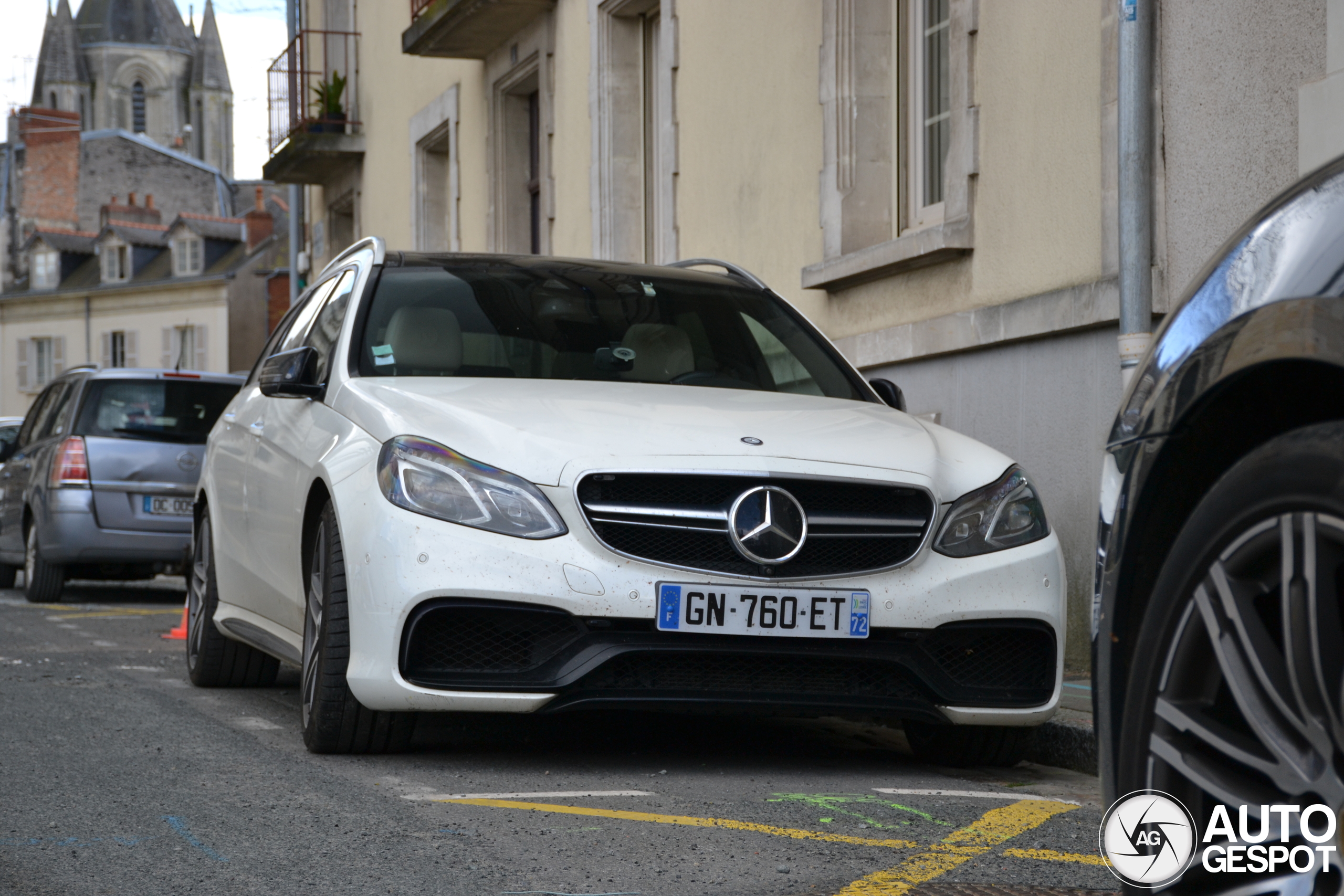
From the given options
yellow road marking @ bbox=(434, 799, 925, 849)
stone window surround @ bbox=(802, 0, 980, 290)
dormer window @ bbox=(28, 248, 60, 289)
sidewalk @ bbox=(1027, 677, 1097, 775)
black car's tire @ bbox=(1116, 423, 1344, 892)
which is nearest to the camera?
black car's tire @ bbox=(1116, 423, 1344, 892)

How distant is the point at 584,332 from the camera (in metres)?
6.05

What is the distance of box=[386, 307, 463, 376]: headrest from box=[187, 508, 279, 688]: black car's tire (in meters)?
1.74

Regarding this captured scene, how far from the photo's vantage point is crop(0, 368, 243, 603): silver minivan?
41.0 feet

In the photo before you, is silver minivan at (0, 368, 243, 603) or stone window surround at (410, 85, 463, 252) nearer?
silver minivan at (0, 368, 243, 603)

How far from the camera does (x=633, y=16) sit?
47.8 feet

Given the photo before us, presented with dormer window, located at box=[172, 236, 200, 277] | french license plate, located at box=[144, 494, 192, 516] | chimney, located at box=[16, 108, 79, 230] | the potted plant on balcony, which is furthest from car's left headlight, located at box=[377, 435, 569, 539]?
chimney, located at box=[16, 108, 79, 230]

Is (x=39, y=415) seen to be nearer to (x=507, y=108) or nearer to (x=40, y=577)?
(x=40, y=577)

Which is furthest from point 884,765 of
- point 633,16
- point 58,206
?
point 58,206

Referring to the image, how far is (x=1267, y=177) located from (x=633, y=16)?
8382 mm

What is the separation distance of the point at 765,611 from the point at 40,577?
374 inches

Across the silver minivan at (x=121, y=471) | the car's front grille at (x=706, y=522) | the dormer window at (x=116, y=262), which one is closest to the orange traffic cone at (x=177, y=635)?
the silver minivan at (x=121, y=471)

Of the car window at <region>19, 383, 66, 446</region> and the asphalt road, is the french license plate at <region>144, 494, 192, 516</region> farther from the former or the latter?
the asphalt road

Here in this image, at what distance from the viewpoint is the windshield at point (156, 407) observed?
12.7 metres

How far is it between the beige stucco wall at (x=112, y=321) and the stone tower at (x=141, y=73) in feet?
217
